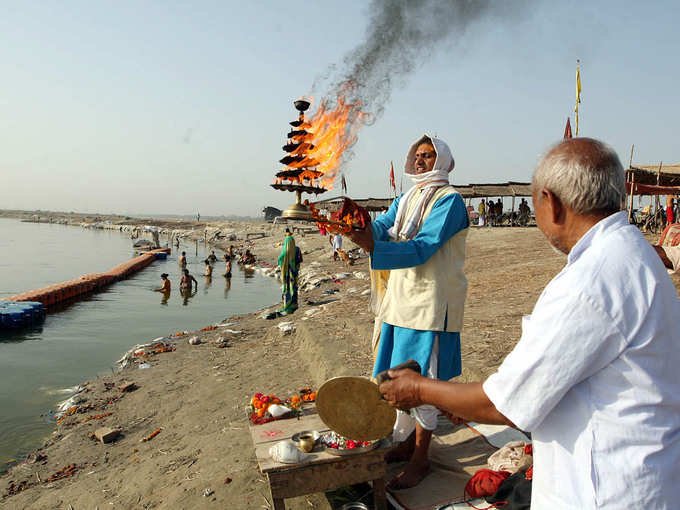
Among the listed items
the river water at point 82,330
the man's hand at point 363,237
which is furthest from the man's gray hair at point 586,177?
the river water at point 82,330

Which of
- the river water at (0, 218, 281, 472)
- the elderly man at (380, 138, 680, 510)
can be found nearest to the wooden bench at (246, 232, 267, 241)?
the river water at (0, 218, 281, 472)

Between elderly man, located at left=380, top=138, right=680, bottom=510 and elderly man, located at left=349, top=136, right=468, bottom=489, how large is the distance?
178cm

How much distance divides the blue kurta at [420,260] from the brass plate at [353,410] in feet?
2.30

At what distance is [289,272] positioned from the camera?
13719mm

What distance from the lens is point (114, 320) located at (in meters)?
17.2

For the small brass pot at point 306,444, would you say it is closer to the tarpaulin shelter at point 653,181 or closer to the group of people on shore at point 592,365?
the group of people on shore at point 592,365

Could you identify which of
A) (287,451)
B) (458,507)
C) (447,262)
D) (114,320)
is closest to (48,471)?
(287,451)

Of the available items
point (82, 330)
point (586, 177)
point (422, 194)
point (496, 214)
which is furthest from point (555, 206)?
point (496, 214)

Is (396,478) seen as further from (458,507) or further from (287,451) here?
(287,451)

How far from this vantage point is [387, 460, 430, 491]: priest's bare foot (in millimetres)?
3660

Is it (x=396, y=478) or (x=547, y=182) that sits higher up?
(x=547, y=182)

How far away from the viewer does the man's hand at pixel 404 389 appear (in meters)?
1.81

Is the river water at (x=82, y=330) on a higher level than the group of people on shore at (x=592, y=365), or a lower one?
lower

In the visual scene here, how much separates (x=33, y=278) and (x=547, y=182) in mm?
34586
